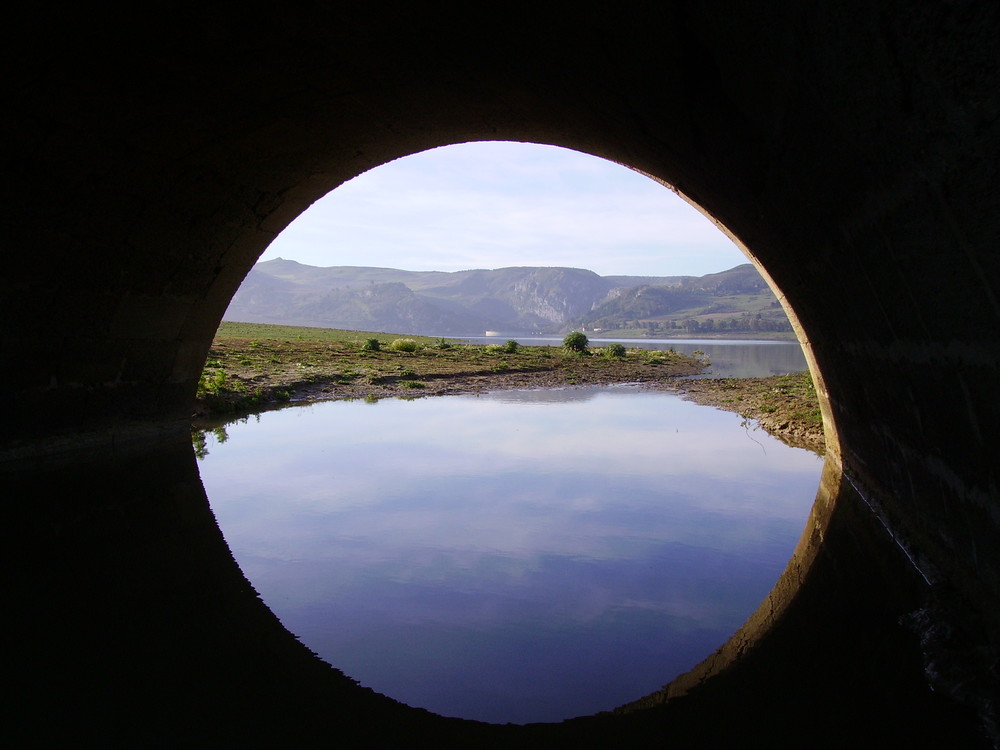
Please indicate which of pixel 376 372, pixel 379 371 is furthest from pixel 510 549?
pixel 379 371

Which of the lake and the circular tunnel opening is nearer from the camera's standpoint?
the circular tunnel opening

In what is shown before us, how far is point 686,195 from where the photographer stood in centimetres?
921

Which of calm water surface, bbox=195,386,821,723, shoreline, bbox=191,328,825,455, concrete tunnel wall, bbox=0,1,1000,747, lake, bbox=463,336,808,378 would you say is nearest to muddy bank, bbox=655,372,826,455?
shoreline, bbox=191,328,825,455

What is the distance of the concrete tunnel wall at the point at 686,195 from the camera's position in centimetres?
354

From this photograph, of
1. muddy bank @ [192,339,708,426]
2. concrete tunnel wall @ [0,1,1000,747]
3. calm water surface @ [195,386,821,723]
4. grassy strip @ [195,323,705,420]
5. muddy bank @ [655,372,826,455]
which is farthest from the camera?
grassy strip @ [195,323,705,420]

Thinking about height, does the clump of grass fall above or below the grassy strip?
above

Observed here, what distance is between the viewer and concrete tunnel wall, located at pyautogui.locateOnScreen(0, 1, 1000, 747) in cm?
354

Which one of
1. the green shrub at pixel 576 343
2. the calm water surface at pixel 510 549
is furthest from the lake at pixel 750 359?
the calm water surface at pixel 510 549

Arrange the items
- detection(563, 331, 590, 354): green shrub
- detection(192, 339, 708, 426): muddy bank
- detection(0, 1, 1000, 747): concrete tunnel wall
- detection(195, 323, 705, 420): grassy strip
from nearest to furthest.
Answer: detection(0, 1, 1000, 747): concrete tunnel wall, detection(192, 339, 708, 426): muddy bank, detection(195, 323, 705, 420): grassy strip, detection(563, 331, 590, 354): green shrub

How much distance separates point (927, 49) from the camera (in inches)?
110

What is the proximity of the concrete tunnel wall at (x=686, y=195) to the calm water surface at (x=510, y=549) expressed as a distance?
35 centimetres

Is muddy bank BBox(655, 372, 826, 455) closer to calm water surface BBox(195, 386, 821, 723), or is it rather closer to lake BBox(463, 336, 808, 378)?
calm water surface BBox(195, 386, 821, 723)

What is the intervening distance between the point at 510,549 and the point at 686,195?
5.23 m

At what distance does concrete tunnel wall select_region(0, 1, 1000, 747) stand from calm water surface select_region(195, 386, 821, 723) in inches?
13.7
